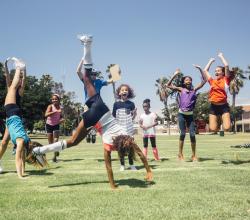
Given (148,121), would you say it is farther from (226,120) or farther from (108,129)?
(108,129)

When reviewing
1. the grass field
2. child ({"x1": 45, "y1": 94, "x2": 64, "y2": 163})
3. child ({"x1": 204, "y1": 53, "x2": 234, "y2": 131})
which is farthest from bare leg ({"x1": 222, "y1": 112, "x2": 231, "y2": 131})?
child ({"x1": 45, "y1": 94, "x2": 64, "y2": 163})

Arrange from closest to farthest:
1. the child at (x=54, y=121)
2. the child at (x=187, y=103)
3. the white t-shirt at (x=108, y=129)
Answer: the white t-shirt at (x=108, y=129), the child at (x=187, y=103), the child at (x=54, y=121)

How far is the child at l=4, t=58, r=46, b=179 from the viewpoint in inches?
312

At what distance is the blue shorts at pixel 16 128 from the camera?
802cm

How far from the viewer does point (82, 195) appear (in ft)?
19.0

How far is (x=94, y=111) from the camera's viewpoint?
21.4ft

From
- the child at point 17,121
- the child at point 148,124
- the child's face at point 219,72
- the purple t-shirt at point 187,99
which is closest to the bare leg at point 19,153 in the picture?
the child at point 17,121

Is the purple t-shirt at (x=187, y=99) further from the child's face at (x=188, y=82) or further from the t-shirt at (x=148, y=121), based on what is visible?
the t-shirt at (x=148, y=121)

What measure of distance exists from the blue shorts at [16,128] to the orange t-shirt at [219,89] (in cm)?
530

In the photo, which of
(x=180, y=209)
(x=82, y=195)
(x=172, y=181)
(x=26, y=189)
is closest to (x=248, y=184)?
(x=172, y=181)

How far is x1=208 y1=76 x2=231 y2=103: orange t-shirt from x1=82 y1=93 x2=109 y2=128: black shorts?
15.2 ft

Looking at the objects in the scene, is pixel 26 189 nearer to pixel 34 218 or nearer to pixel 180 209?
pixel 34 218

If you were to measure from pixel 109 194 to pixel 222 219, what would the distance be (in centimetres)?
213

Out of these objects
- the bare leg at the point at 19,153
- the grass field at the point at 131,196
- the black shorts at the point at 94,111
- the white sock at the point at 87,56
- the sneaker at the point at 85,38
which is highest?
the sneaker at the point at 85,38
